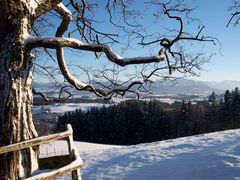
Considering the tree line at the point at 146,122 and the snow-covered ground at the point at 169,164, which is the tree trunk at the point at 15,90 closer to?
the snow-covered ground at the point at 169,164

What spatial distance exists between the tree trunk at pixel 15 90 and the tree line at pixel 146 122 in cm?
5798

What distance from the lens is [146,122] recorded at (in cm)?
6544

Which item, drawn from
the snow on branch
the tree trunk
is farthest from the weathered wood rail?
the snow on branch

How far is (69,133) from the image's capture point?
4199 mm

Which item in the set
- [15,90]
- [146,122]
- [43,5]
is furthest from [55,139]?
[146,122]

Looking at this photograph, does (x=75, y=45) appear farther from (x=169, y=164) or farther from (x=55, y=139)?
(x=169, y=164)

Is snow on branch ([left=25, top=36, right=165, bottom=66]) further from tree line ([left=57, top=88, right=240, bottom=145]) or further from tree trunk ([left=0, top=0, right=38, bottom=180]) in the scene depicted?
tree line ([left=57, top=88, right=240, bottom=145])

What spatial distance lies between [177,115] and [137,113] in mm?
7413

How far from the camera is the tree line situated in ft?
202

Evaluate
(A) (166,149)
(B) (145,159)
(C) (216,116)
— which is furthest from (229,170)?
(C) (216,116)

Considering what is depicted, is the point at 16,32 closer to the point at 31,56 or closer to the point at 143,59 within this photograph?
the point at 31,56

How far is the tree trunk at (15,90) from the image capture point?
4.32m

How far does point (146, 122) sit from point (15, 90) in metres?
61.6

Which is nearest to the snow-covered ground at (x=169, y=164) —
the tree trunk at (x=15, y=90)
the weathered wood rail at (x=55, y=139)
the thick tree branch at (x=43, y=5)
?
the weathered wood rail at (x=55, y=139)
